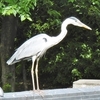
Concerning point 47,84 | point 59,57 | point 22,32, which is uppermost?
point 22,32

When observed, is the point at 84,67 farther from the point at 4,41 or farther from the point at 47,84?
the point at 4,41

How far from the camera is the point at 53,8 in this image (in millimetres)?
10570

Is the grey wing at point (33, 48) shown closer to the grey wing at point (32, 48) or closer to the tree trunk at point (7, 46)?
the grey wing at point (32, 48)

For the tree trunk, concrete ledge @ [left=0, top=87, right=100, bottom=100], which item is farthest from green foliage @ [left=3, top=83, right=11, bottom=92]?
concrete ledge @ [left=0, top=87, right=100, bottom=100]

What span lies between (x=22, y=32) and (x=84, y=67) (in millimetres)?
2587

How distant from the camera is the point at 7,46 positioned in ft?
37.6

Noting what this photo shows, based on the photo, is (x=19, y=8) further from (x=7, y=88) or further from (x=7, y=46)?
(x=7, y=46)

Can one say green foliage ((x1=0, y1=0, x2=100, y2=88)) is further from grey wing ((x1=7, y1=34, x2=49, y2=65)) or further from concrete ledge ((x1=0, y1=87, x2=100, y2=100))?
grey wing ((x1=7, y1=34, x2=49, y2=65))

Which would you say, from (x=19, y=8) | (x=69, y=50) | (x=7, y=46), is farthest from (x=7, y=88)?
(x=19, y=8)

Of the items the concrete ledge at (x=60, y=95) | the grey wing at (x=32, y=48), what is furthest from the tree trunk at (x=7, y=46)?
the grey wing at (x=32, y=48)

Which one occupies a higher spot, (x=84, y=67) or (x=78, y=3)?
(x=78, y=3)

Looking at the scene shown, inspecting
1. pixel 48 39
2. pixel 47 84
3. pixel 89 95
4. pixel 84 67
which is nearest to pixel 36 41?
pixel 48 39

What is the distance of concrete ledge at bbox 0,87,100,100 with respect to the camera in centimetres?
497

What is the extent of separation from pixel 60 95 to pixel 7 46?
253 inches
